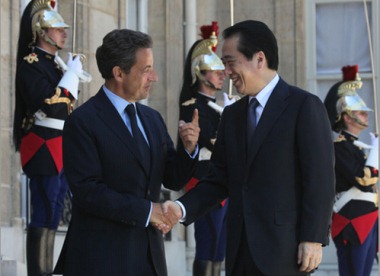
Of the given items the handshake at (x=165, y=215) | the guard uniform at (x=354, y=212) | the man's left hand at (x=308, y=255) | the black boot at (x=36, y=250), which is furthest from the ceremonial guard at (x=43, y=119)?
the man's left hand at (x=308, y=255)

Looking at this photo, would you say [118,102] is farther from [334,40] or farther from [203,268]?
[334,40]

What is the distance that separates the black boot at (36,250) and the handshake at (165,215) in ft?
7.63

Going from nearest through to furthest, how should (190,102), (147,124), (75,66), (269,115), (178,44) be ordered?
1. (269,115)
2. (147,124)
3. (75,66)
4. (190,102)
5. (178,44)

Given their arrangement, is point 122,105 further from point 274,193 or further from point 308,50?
point 308,50

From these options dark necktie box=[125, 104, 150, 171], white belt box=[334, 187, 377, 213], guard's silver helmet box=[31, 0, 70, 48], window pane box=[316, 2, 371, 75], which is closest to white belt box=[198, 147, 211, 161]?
white belt box=[334, 187, 377, 213]

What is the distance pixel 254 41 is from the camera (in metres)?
5.76

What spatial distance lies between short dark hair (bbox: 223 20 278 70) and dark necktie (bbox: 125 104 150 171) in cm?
62

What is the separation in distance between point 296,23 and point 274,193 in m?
8.12

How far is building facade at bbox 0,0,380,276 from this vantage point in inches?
388

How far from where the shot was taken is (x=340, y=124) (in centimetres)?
1038

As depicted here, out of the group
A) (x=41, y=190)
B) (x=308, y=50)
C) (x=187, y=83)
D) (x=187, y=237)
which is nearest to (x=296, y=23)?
(x=308, y=50)

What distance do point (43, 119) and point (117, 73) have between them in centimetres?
239

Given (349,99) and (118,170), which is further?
(349,99)

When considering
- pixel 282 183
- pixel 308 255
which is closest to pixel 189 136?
pixel 282 183
